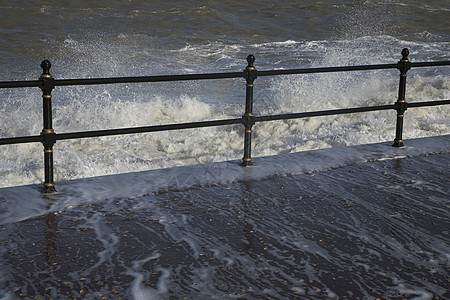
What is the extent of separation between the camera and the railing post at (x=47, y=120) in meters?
4.85

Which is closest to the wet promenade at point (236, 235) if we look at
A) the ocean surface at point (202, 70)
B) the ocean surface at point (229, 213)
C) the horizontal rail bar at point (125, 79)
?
the ocean surface at point (229, 213)

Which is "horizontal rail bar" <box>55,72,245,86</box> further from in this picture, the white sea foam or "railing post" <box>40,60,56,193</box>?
the white sea foam

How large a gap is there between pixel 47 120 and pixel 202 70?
18.6m

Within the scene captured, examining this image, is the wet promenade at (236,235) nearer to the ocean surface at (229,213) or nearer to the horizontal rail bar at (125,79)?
the ocean surface at (229,213)

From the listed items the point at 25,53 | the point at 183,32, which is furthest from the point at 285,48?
the point at 25,53

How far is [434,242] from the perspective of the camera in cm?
413

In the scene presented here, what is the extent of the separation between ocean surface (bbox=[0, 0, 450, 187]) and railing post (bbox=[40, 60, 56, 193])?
550 cm

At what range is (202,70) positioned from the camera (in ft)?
76.6

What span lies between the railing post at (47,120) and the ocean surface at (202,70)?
5.50 m

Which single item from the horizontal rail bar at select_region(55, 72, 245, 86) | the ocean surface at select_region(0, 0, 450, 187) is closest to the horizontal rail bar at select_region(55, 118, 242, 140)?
the horizontal rail bar at select_region(55, 72, 245, 86)

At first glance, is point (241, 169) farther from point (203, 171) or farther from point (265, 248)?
point (265, 248)

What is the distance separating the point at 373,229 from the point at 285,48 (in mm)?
24148

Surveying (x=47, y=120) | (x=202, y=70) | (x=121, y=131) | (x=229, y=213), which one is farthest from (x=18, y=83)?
(x=202, y=70)

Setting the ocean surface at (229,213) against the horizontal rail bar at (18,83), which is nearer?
the ocean surface at (229,213)
